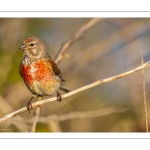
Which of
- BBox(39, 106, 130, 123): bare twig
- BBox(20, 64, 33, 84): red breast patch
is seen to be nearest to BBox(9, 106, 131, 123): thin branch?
BBox(39, 106, 130, 123): bare twig

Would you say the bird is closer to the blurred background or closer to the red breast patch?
the red breast patch

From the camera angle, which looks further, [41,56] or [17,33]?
[17,33]

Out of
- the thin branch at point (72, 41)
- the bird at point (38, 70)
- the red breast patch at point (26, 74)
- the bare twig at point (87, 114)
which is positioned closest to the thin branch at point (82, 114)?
the bare twig at point (87, 114)

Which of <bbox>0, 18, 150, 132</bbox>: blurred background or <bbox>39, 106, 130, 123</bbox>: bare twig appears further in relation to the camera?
<bbox>0, 18, 150, 132</bbox>: blurred background

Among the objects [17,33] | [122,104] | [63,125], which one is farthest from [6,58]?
[122,104]

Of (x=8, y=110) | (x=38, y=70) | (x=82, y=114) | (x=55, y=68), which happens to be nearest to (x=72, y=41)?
(x=55, y=68)
